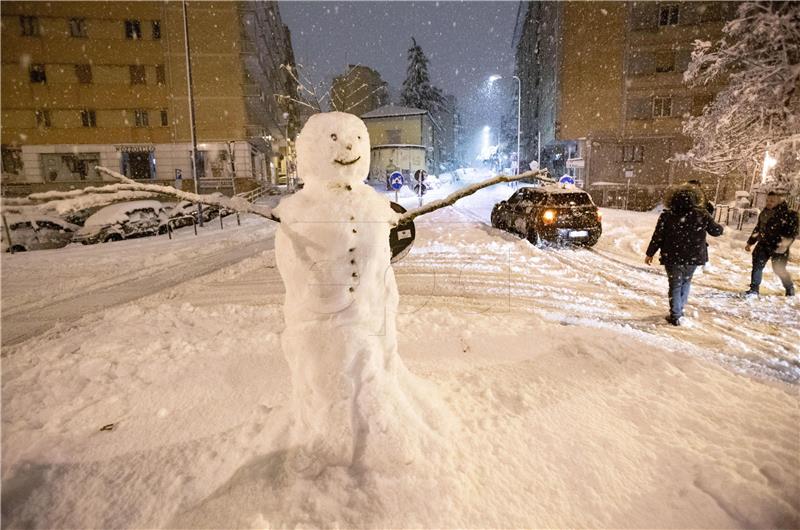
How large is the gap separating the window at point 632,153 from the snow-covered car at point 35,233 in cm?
3271

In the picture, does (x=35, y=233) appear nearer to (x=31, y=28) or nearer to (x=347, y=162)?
(x=347, y=162)

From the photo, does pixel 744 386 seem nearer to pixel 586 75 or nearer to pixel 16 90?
pixel 586 75

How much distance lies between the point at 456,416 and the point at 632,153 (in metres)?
33.3

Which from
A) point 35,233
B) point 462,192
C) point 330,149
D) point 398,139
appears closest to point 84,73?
point 35,233

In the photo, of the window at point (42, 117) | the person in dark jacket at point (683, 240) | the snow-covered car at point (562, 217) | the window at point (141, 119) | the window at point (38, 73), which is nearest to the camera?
the person in dark jacket at point (683, 240)

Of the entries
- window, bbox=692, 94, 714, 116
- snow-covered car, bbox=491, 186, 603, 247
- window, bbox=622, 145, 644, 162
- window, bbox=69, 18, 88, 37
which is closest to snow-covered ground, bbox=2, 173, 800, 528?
snow-covered car, bbox=491, 186, 603, 247

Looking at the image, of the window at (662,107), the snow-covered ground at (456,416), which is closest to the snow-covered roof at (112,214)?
the snow-covered ground at (456,416)

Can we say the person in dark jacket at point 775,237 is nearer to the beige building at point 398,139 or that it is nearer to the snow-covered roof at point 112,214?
the snow-covered roof at point 112,214

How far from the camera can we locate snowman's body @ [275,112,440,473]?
2744 millimetres

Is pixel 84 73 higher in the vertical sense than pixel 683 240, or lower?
higher

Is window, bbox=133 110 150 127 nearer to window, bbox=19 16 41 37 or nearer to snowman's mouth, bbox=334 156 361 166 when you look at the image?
window, bbox=19 16 41 37

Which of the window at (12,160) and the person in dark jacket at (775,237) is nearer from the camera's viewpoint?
the person in dark jacket at (775,237)

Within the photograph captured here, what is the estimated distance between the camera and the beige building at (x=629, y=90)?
2938cm

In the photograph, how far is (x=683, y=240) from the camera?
5.81 metres
